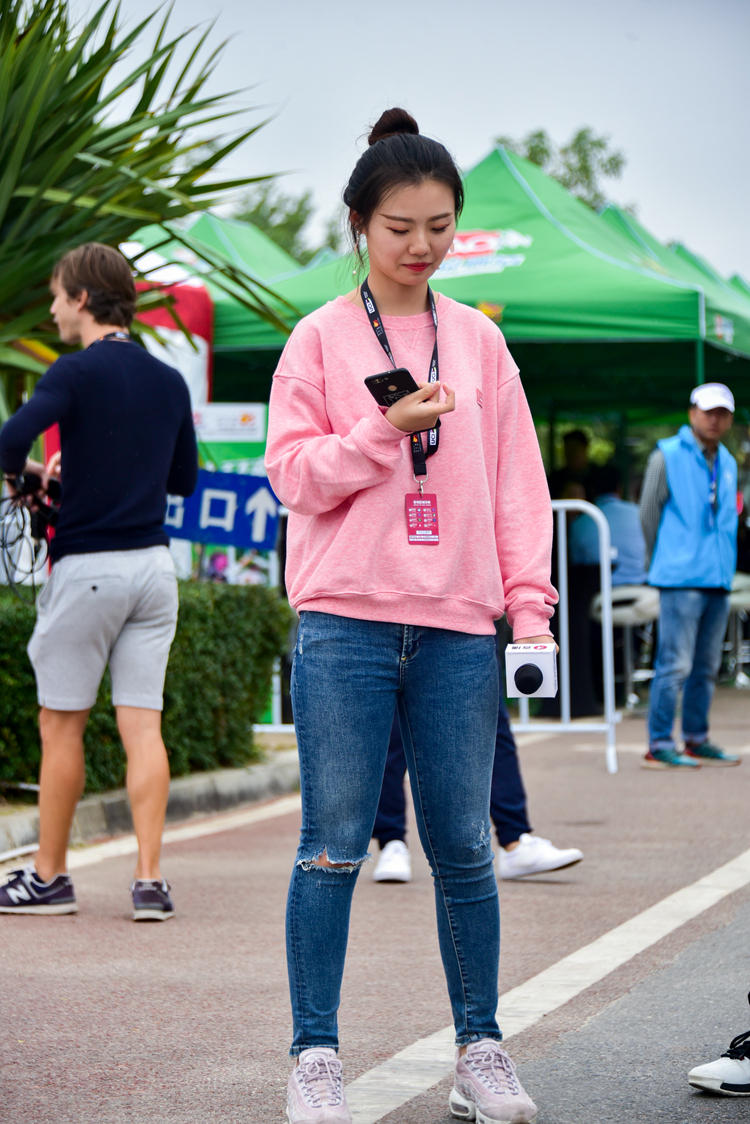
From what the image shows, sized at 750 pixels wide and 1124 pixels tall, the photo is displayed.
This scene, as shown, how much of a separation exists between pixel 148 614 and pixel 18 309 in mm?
2105

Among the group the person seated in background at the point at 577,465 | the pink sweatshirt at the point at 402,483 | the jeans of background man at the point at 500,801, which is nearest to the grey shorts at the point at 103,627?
the jeans of background man at the point at 500,801

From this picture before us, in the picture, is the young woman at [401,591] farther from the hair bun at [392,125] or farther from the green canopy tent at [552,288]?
the green canopy tent at [552,288]

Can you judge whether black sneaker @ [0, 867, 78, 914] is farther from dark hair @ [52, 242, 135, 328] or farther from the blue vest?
the blue vest

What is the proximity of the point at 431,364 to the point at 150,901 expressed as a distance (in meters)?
2.50

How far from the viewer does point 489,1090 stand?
112 inches

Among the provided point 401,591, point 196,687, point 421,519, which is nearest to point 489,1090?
point 401,591

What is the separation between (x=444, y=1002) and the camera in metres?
3.88

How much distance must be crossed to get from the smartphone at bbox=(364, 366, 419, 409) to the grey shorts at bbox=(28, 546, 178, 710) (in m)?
2.25

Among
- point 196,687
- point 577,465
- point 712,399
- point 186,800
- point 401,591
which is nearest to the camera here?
point 401,591

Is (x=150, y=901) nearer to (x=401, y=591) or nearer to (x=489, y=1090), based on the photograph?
(x=489, y=1090)

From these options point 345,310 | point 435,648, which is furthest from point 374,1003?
point 345,310

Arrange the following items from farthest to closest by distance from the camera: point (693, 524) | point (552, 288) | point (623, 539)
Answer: point (623, 539) → point (552, 288) → point (693, 524)

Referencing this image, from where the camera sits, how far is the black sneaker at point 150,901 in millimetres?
4805

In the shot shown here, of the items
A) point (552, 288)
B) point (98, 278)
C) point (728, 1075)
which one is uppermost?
point (552, 288)
